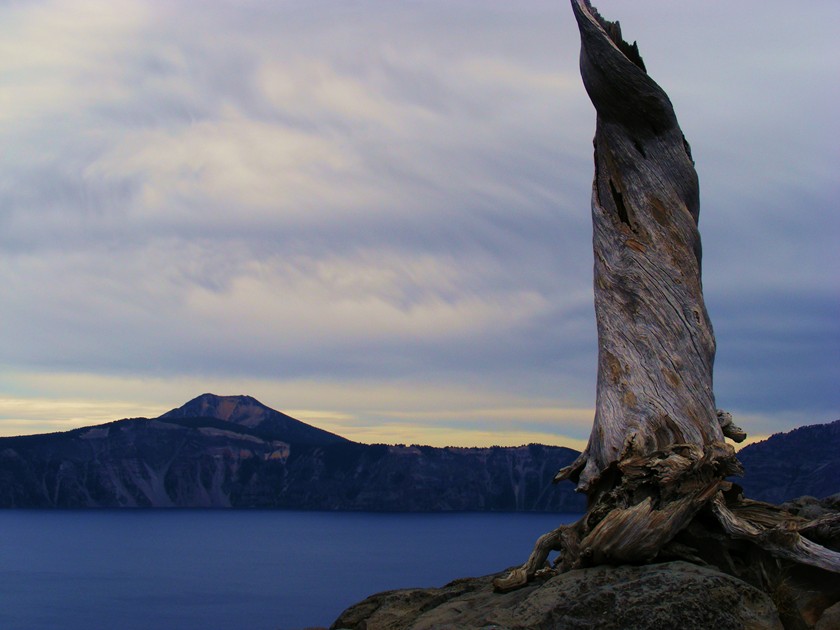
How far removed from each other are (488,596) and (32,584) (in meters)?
118

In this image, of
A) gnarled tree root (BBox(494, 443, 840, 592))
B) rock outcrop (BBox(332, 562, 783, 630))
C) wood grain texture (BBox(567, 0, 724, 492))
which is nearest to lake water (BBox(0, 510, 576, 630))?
wood grain texture (BBox(567, 0, 724, 492))

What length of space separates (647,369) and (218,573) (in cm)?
11593

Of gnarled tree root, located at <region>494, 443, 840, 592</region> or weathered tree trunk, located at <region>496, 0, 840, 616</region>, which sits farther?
weathered tree trunk, located at <region>496, 0, 840, 616</region>

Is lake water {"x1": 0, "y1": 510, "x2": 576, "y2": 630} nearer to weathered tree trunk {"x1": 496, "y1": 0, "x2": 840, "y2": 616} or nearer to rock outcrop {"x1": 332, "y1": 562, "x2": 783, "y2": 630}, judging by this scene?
weathered tree trunk {"x1": 496, "y1": 0, "x2": 840, "y2": 616}

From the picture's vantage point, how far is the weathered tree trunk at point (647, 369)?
12.4 meters

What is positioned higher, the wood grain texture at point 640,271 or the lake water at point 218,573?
the wood grain texture at point 640,271

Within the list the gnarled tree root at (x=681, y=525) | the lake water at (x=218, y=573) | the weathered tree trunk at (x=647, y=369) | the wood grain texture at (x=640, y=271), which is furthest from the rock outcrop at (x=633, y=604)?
the lake water at (x=218, y=573)

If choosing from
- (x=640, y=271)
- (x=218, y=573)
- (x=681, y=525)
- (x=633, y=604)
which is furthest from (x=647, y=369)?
(x=218, y=573)

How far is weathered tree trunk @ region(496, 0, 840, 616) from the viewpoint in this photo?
1240 cm

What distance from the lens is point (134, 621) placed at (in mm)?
83562

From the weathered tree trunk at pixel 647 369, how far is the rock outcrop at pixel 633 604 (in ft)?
2.13

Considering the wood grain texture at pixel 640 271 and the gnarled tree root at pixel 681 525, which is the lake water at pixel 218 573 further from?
the gnarled tree root at pixel 681 525

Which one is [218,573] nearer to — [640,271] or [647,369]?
[640,271]

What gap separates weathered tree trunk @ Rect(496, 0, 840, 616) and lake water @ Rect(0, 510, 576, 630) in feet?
207
